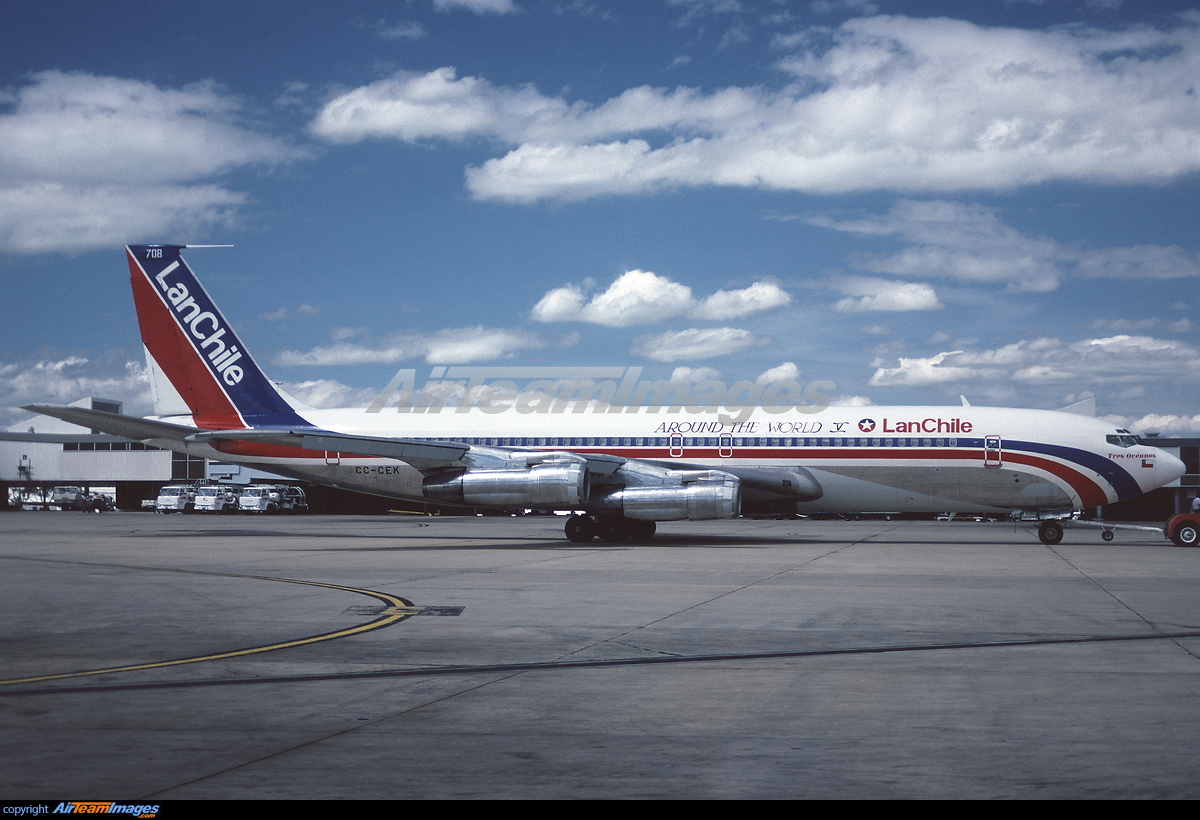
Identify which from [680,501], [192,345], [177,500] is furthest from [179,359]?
[177,500]

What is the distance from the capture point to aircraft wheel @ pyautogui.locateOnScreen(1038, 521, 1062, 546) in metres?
31.9

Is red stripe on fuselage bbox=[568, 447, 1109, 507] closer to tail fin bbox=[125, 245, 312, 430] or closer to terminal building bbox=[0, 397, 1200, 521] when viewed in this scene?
tail fin bbox=[125, 245, 312, 430]

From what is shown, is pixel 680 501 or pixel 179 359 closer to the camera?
pixel 680 501

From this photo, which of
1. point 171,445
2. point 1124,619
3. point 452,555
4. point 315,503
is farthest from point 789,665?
point 315,503

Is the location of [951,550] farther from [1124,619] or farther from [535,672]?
[535,672]

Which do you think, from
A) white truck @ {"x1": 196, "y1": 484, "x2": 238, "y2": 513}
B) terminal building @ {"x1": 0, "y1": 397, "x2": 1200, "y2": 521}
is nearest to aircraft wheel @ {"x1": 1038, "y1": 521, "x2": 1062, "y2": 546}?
white truck @ {"x1": 196, "y1": 484, "x2": 238, "y2": 513}

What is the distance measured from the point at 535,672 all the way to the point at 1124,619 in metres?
8.77

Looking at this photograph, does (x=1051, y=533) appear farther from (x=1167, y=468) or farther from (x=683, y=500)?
(x=683, y=500)

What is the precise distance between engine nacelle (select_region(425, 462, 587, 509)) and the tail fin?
9005 millimetres

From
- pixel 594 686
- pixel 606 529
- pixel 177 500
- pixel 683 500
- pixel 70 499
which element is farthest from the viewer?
pixel 70 499

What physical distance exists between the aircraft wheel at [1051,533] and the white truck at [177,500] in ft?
195

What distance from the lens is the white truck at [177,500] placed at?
73.7 metres

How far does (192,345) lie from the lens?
35531mm

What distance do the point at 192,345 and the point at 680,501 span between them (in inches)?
714
